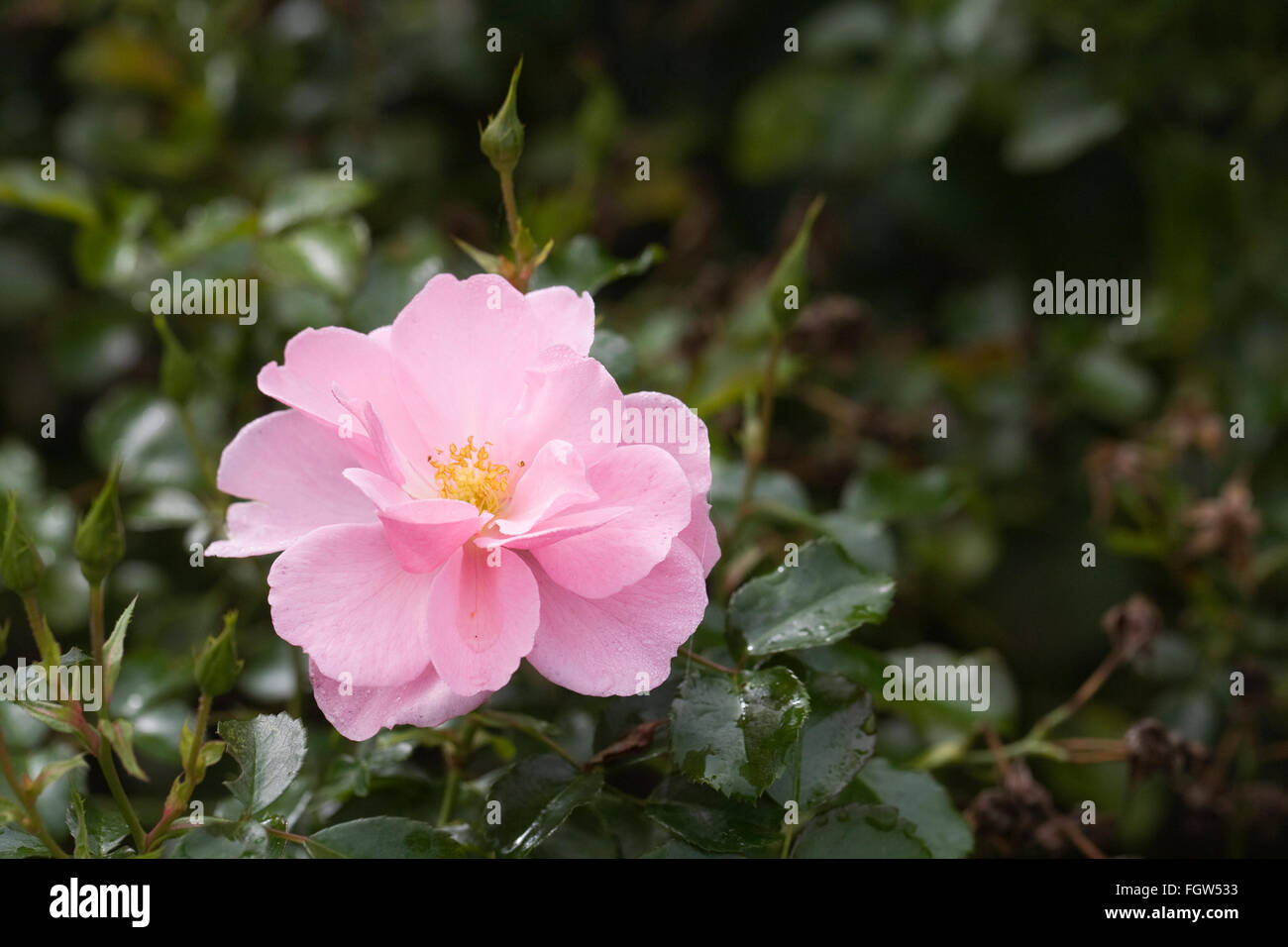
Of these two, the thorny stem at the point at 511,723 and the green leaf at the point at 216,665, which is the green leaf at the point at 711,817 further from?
the green leaf at the point at 216,665

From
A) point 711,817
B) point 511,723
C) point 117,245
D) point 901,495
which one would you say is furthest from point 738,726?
point 117,245

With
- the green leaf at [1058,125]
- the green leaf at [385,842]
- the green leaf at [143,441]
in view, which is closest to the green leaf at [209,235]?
the green leaf at [143,441]

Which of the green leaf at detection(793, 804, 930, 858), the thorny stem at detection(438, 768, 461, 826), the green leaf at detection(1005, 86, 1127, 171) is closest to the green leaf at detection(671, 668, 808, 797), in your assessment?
the green leaf at detection(793, 804, 930, 858)

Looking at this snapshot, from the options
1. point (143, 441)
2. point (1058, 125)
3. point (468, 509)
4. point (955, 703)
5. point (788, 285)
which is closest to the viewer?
point (468, 509)

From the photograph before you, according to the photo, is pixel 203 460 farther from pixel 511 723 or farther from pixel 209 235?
pixel 511 723

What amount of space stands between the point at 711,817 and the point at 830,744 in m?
0.11

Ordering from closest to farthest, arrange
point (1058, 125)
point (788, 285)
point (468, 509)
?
point (468, 509)
point (788, 285)
point (1058, 125)

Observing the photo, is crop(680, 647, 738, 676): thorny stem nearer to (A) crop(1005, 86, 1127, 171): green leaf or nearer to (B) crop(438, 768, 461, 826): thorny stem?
(B) crop(438, 768, 461, 826): thorny stem

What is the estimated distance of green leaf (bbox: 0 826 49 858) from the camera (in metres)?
0.75

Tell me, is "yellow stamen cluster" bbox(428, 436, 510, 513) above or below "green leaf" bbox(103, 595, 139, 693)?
above

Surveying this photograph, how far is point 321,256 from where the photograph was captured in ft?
4.15

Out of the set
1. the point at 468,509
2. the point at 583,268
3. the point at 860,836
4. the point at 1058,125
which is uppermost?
the point at 1058,125
